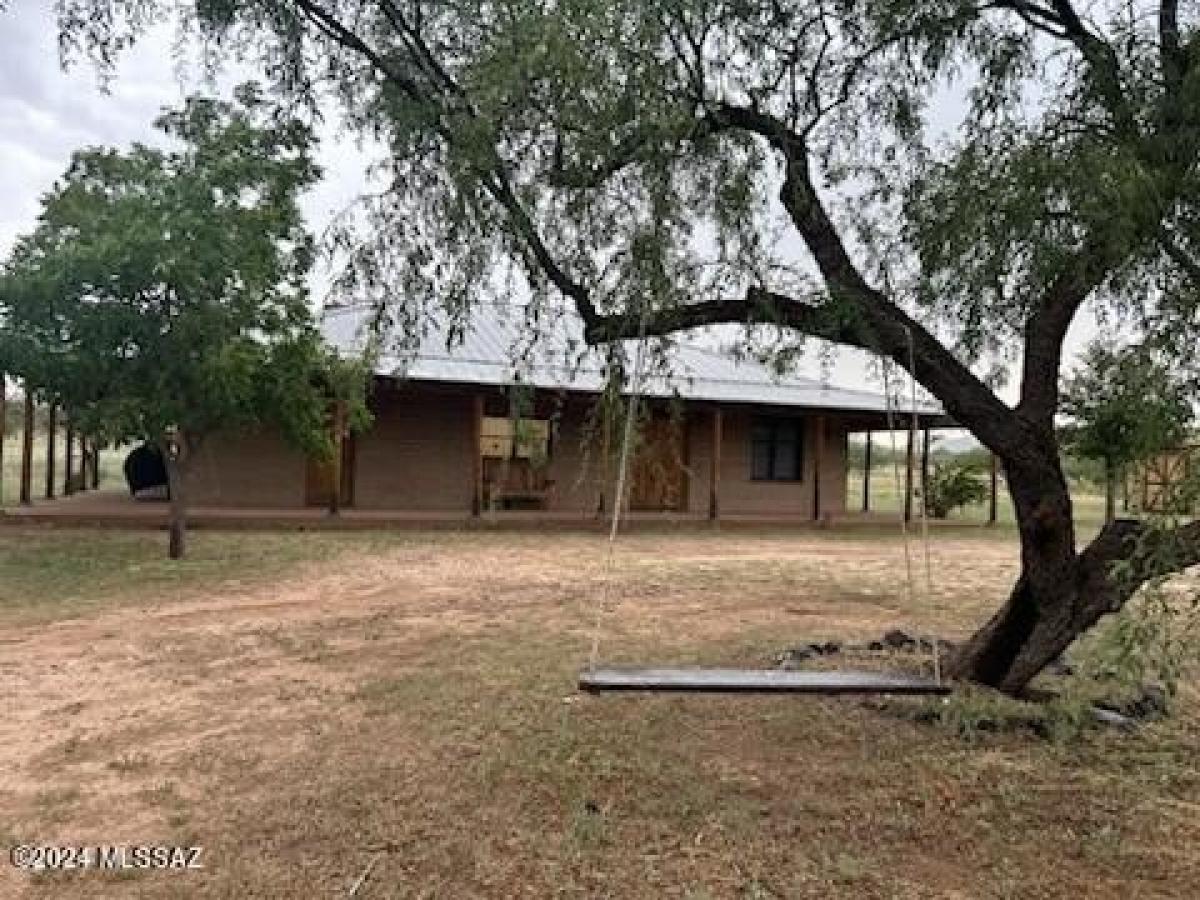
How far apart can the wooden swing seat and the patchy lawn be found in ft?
1.59

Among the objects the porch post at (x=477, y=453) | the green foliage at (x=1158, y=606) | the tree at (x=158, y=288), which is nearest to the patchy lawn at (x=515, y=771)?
the green foliage at (x=1158, y=606)

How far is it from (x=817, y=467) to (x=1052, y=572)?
15379 millimetres

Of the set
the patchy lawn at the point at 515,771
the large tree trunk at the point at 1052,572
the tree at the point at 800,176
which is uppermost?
the tree at the point at 800,176

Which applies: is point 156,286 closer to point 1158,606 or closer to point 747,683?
point 747,683

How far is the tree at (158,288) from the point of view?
35.5ft

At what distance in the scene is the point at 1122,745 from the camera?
18.1 feet

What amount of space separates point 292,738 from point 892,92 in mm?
4533

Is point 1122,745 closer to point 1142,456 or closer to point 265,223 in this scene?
point 1142,456

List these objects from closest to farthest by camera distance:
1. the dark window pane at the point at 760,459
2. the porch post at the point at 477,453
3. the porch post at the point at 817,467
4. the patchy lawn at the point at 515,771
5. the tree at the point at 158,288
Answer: the patchy lawn at the point at 515,771
the tree at the point at 158,288
the porch post at the point at 477,453
the porch post at the point at 817,467
the dark window pane at the point at 760,459

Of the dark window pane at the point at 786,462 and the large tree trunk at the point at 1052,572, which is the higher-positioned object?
the dark window pane at the point at 786,462

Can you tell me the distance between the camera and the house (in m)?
16.9

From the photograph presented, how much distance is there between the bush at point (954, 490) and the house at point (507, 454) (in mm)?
1850

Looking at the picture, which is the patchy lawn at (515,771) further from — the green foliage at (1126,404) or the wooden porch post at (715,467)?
the wooden porch post at (715,467)

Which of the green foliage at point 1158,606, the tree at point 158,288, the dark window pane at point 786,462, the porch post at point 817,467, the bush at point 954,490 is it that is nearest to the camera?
the green foliage at point 1158,606
